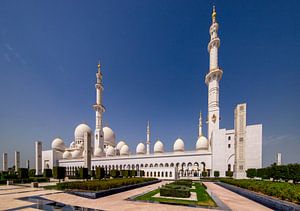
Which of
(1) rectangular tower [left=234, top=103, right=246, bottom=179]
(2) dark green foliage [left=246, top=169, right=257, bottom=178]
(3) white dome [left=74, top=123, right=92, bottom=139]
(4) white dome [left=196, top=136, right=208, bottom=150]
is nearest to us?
(2) dark green foliage [left=246, top=169, right=257, bottom=178]

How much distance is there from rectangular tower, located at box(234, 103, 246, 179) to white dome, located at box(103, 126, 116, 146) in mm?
45293

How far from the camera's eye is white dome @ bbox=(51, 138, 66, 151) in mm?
59100

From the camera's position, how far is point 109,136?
207 feet

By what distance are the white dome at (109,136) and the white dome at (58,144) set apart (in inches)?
636

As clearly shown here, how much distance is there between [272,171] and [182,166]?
21019 mm

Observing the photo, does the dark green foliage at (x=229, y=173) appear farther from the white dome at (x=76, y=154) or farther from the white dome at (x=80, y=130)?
the white dome at (x=76, y=154)

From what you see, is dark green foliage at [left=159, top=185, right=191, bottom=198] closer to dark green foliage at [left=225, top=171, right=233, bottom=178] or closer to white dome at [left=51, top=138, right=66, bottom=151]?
dark green foliage at [left=225, top=171, right=233, bottom=178]

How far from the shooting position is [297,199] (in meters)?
9.62

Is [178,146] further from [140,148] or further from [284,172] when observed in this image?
[284,172]

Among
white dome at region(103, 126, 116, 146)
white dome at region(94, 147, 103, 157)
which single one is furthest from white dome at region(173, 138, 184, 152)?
white dome at region(103, 126, 116, 146)

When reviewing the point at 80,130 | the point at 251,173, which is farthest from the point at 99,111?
the point at 251,173

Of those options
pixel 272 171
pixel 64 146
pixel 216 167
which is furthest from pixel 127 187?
pixel 64 146

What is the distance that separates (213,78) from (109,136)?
4382 cm

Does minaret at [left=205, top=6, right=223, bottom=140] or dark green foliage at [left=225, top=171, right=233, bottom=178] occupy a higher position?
minaret at [left=205, top=6, right=223, bottom=140]
